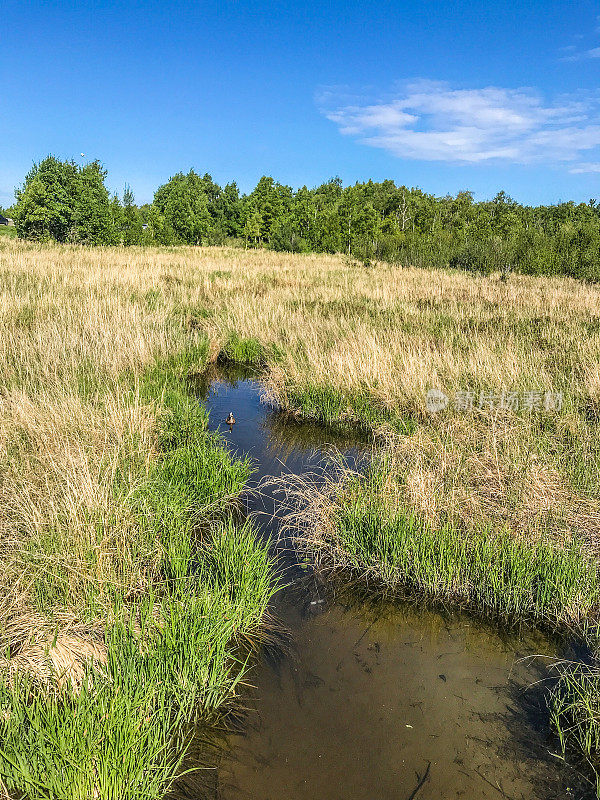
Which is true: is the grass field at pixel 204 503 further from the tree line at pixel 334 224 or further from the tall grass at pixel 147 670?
the tree line at pixel 334 224

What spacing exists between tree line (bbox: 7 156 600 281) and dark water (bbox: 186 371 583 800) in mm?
21602

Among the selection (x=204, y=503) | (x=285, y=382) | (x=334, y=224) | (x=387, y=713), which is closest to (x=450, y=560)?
(x=387, y=713)

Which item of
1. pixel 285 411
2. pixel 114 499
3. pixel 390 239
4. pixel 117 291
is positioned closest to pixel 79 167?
pixel 390 239

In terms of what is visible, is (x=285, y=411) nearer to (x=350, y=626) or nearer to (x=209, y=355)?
(x=209, y=355)

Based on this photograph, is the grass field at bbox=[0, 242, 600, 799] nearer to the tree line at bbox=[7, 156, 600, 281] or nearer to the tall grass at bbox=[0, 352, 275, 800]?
the tall grass at bbox=[0, 352, 275, 800]

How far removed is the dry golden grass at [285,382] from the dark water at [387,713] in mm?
990

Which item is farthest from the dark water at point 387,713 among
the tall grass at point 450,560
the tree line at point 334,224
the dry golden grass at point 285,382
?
the tree line at point 334,224

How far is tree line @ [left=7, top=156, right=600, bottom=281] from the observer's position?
23.7 metres

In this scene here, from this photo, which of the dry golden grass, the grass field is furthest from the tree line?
the grass field

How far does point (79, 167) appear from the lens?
37844 mm

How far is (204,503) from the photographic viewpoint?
4602 millimetres

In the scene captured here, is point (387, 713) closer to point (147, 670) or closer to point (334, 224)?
point (147, 670)

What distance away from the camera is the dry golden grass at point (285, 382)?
3416 millimetres

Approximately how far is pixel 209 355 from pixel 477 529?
703 cm
